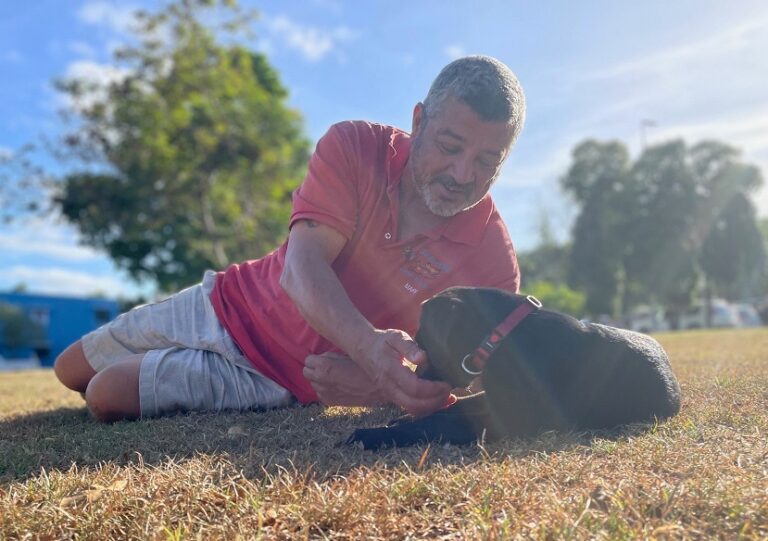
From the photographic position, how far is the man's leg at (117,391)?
9.52 feet

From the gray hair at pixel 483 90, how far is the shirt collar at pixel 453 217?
0.29 meters

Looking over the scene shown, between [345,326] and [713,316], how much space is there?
3087 cm

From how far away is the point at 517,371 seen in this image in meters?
2.22

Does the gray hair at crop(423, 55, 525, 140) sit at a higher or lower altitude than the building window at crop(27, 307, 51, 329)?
higher

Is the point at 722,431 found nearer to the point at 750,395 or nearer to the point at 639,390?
the point at 639,390

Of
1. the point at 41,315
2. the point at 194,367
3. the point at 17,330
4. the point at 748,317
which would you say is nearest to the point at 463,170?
the point at 194,367

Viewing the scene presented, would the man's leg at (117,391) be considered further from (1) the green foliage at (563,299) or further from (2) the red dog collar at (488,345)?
(1) the green foliage at (563,299)

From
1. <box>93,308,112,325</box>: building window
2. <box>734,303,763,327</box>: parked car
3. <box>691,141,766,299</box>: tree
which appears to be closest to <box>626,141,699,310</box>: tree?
<box>691,141,766,299</box>: tree

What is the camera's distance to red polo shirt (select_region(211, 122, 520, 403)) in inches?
111

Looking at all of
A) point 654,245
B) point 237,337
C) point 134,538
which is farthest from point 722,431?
point 654,245

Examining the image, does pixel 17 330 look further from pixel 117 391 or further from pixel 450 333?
pixel 450 333

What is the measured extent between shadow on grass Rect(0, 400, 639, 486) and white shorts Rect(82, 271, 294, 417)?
12 centimetres

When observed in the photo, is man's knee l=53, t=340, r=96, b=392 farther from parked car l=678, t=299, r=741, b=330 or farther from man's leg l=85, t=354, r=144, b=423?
parked car l=678, t=299, r=741, b=330

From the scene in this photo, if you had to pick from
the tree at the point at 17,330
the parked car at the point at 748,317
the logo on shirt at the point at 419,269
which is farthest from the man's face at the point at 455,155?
the parked car at the point at 748,317
